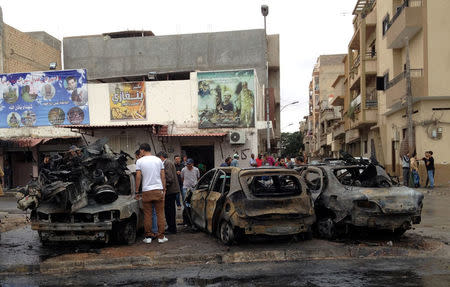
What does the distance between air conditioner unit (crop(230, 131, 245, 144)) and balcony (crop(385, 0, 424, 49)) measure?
9687mm

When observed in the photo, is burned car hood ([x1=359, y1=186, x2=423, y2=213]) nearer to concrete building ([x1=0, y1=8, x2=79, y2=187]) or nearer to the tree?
concrete building ([x1=0, y1=8, x2=79, y2=187])

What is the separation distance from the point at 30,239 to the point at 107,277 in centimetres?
367

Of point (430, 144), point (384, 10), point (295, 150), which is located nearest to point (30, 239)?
point (430, 144)

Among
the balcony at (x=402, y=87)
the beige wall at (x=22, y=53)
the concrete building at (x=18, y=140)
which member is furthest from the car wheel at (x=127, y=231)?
the beige wall at (x=22, y=53)

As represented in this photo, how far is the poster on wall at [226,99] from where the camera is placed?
20.7 metres

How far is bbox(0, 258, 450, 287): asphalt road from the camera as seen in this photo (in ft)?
17.3

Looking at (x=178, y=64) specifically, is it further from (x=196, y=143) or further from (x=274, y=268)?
(x=274, y=268)

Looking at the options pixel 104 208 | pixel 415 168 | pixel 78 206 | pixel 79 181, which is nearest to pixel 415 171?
pixel 415 168

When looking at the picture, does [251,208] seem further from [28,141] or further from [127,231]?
[28,141]

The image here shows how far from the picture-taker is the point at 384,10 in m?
26.5

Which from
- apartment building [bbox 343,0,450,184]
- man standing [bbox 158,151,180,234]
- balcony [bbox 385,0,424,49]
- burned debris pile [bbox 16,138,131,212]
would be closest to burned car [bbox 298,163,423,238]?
man standing [bbox 158,151,180,234]

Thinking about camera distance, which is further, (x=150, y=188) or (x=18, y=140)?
(x=18, y=140)

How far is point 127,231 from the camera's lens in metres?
7.45

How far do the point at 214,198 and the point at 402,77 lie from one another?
57.4 ft
